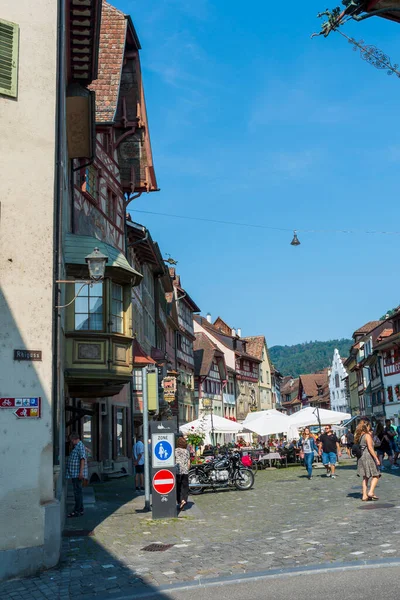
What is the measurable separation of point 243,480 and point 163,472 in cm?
708

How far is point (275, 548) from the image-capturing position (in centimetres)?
933

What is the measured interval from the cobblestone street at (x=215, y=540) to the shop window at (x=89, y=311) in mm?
4024

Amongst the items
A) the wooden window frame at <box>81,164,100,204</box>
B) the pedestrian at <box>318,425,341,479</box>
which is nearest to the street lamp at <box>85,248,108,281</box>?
the wooden window frame at <box>81,164,100,204</box>

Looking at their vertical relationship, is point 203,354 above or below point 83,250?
above

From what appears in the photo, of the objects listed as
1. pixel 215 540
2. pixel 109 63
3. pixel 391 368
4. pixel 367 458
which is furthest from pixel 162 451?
pixel 391 368

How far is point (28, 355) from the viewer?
9.42 m

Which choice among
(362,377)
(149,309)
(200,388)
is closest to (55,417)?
(149,309)

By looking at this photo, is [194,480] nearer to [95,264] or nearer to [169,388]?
[95,264]

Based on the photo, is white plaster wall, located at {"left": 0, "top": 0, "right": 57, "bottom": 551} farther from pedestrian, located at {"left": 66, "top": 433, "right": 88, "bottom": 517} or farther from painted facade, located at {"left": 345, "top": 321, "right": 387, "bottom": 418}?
painted facade, located at {"left": 345, "top": 321, "right": 387, "bottom": 418}

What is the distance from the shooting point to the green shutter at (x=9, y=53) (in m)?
10.0

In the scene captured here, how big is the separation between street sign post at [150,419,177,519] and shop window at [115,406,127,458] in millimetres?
13768

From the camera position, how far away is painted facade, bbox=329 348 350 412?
108188 millimetres

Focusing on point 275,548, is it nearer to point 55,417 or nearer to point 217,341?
point 55,417

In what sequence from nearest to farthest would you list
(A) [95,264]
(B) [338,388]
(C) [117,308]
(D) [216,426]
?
(A) [95,264], (C) [117,308], (D) [216,426], (B) [338,388]
